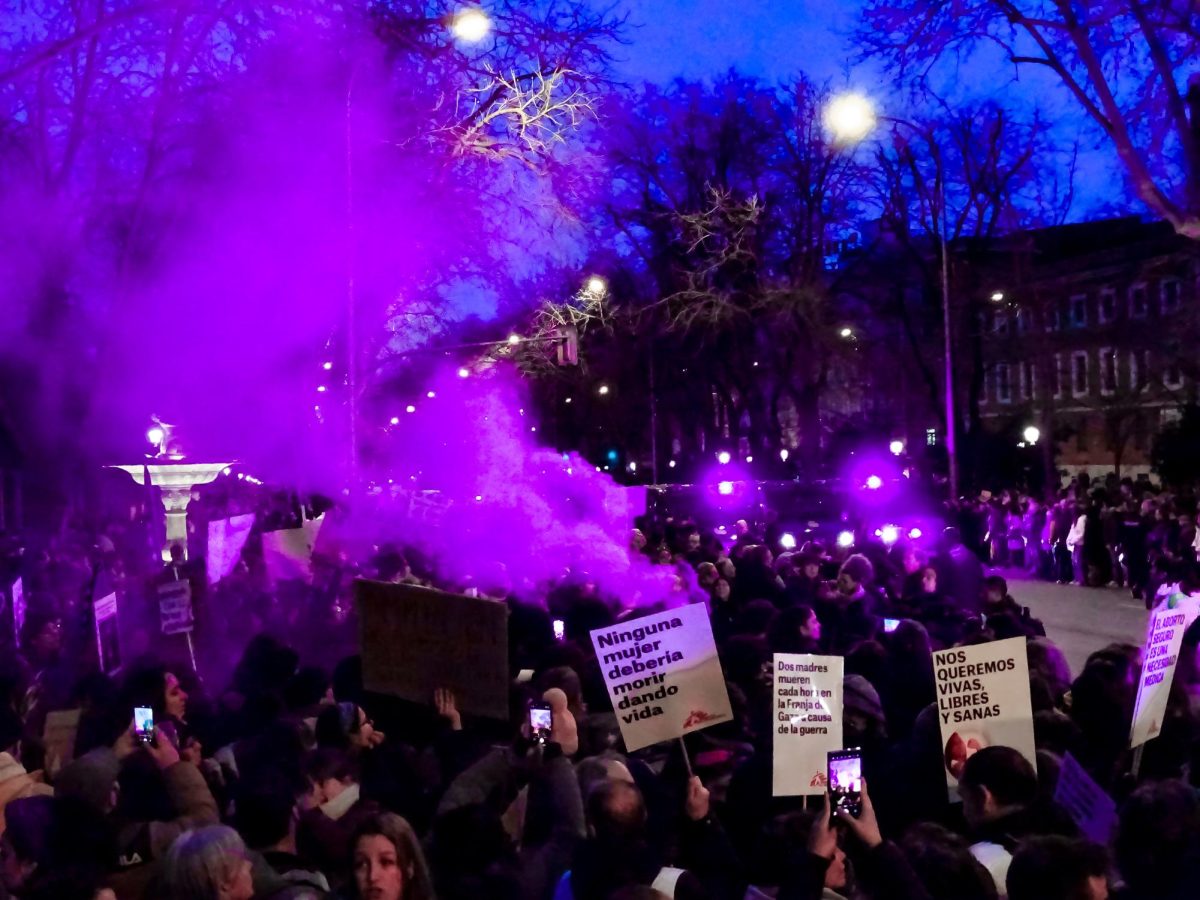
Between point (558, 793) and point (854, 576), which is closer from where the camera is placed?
point (558, 793)

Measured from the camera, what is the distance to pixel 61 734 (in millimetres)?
5609

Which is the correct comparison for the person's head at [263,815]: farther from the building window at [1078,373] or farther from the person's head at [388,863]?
the building window at [1078,373]

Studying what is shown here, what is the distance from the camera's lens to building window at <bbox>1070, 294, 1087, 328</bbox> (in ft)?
178

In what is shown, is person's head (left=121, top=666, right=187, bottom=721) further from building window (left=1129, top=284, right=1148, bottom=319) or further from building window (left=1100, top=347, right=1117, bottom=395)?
building window (left=1100, top=347, right=1117, bottom=395)

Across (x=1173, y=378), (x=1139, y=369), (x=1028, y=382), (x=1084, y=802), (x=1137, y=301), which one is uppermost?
(x=1137, y=301)

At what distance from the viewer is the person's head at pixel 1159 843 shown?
3533 mm

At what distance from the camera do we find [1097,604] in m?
17.6

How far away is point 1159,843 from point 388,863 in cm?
214

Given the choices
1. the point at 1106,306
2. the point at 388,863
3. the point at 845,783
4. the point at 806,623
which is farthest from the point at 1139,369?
the point at 388,863

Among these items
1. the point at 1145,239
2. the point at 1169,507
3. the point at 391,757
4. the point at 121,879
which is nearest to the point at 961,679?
the point at 391,757

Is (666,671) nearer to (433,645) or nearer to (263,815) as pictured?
(433,645)

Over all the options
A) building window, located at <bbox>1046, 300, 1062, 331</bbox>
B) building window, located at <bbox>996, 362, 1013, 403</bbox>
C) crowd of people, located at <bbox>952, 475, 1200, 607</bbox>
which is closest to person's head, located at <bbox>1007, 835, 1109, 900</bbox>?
crowd of people, located at <bbox>952, 475, 1200, 607</bbox>

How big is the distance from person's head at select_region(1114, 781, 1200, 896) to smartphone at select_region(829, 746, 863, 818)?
768mm

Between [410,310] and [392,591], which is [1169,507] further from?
[392,591]
